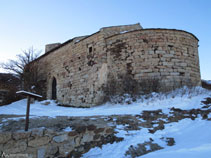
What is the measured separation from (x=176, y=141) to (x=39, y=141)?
9.37 ft

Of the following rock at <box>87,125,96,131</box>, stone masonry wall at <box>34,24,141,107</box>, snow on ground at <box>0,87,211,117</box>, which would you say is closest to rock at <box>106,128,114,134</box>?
rock at <box>87,125,96,131</box>

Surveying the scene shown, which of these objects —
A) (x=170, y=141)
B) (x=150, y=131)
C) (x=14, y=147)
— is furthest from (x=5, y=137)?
(x=170, y=141)

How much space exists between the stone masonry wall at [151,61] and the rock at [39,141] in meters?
5.10

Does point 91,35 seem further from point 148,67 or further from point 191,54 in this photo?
point 191,54

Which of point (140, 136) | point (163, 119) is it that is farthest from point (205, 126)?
point (140, 136)

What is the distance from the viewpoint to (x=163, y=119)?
15.6ft

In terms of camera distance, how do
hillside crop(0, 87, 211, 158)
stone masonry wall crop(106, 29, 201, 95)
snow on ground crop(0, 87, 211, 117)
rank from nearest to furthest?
hillside crop(0, 87, 211, 158)
snow on ground crop(0, 87, 211, 117)
stone masonry wall crop(106, 29, 201, 95)

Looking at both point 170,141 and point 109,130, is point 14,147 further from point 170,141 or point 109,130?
point 170,141

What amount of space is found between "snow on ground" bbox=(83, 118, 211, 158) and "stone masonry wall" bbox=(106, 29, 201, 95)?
3937mm

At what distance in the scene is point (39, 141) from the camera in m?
3.53

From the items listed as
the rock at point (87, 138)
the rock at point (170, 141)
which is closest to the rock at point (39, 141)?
the rock at point (87, 138)

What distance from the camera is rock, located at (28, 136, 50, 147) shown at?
3477 millimetres

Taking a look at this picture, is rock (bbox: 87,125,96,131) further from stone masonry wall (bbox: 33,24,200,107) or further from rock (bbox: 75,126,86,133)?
stone masonry wall (bbox: 33,24,200,107)

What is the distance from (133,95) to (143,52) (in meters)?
2.35
